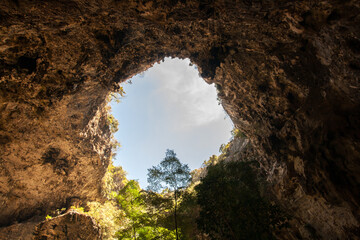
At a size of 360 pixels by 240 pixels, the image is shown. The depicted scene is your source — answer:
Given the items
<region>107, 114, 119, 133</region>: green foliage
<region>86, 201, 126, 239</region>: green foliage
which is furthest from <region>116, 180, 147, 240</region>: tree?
<region>107, 114, 119, 133</region>: green foliage

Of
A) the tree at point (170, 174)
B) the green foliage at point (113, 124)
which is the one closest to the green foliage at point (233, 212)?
the tree at point (170, 174)

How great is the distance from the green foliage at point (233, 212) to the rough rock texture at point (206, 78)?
2.57 metres

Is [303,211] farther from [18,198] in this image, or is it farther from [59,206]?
[18,198]

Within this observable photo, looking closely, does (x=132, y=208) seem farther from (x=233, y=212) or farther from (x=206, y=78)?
(x=206, y=78)

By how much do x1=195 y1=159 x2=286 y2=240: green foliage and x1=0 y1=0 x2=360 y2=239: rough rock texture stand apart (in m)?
2.57

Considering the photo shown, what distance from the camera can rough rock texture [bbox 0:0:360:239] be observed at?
7371mm

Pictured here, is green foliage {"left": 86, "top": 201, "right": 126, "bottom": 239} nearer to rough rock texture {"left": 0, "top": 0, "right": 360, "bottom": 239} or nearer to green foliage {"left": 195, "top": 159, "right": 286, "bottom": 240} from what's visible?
rough rock texture {"left": 0, "top": 0, "right": 360, "bottom": 239}

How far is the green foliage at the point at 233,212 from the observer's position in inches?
351

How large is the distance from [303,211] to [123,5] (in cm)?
1553

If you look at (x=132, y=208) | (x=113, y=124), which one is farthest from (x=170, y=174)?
(x=113, y=124)

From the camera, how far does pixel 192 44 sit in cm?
1416

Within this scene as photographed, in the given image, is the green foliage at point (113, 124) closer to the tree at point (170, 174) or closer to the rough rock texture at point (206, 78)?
the rough rock texture at point (206, 78)

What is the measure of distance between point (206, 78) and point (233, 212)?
467 inches

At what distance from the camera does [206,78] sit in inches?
663
